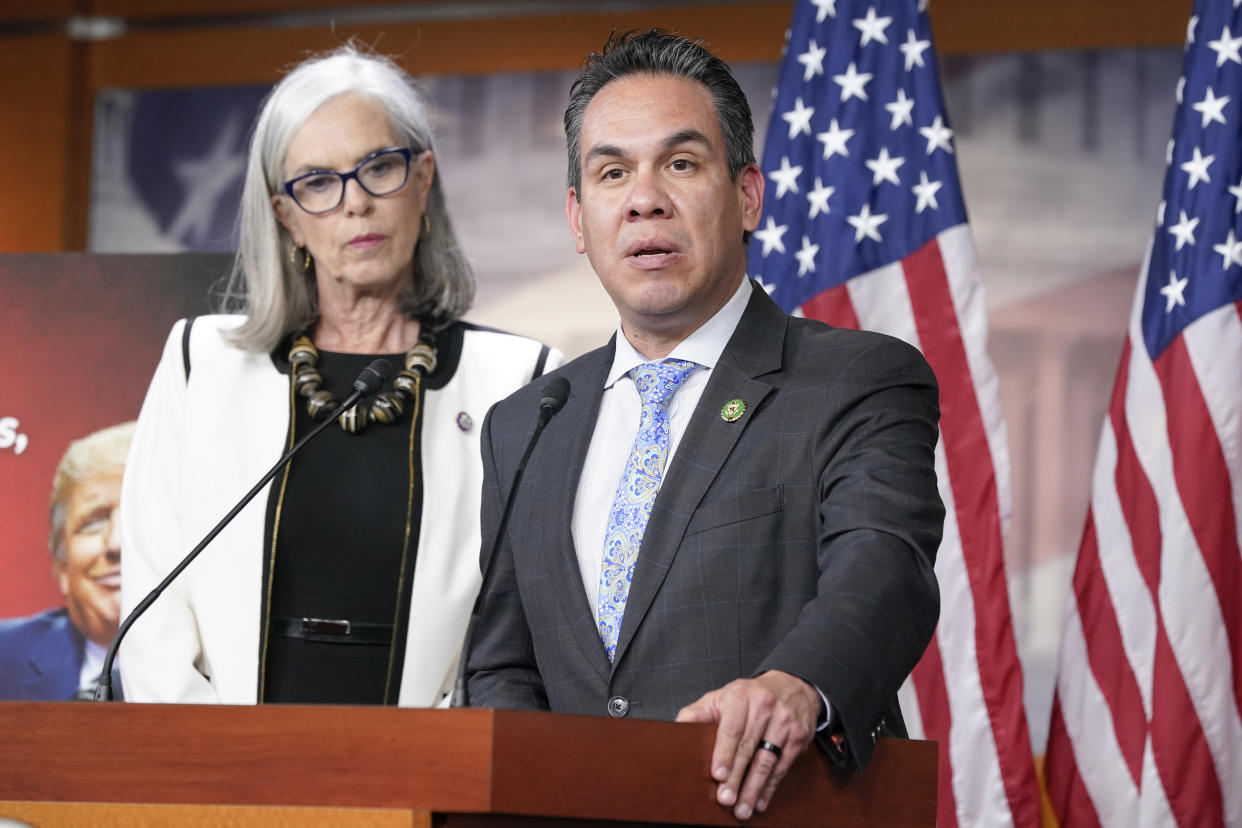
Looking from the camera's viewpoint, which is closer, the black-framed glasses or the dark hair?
the dark hair

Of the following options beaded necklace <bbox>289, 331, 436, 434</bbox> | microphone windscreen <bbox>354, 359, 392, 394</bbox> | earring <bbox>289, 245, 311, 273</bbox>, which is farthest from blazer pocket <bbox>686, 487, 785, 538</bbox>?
earring <bbox>289, 245, 311, 273</bbox>

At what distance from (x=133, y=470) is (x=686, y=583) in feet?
4.39

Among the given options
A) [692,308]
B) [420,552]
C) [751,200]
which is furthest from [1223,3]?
[420,552]

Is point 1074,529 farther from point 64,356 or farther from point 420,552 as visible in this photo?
point 64,356

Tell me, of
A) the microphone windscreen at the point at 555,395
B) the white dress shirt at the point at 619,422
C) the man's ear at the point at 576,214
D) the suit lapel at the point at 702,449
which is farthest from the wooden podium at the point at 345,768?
the man's ear at the point at 576,214

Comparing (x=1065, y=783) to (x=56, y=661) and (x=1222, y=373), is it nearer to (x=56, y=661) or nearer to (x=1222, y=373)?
(x=1222, y=373)

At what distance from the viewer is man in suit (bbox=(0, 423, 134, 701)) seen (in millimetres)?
2879

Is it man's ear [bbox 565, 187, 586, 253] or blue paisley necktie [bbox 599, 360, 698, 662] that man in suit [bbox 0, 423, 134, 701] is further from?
blue paisley necktie [bbox 599, 360, 698, 662]

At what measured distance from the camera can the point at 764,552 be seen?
162cm

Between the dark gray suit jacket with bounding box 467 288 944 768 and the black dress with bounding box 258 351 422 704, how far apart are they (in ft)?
1.95

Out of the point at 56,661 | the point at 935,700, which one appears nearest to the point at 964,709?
the point at 935,700

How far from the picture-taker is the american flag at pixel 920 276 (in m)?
2.98

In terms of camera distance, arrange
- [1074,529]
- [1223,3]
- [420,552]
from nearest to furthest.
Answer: [420,552]
[1223,3]
[1074,529]

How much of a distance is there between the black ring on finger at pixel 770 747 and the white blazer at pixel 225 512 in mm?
1233
